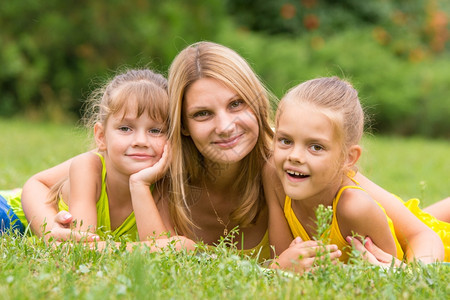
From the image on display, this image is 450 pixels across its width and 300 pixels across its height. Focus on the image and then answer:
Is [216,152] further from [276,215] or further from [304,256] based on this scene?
[304,256]

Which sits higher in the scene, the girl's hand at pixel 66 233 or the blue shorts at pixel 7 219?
the girl's hand at pixel 66 233

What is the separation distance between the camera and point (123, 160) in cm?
380

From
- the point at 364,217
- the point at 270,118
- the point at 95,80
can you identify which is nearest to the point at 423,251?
the point at 364,217

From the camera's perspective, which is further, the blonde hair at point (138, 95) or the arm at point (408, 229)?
the blonde hair at point (138, 95)

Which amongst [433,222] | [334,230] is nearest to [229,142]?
[334,230]

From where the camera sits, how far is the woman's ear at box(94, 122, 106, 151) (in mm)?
4023

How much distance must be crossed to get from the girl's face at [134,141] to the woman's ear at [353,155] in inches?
47.6

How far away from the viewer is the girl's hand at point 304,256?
9.18 feet

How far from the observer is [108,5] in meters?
13.2

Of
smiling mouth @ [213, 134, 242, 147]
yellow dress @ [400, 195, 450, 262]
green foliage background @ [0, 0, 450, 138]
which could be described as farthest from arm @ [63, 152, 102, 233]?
green foliage background @ [0, 0, 450, 138]

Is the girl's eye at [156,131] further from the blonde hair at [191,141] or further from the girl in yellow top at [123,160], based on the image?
the blonde hair at [191,141]

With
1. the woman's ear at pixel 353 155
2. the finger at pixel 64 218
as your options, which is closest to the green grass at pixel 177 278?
the finger at pixel 64 218

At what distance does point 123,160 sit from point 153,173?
255mm

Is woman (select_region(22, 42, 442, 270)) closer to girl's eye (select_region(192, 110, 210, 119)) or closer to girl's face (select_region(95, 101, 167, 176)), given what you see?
girl's eye (select_region(192, 110, 210, 119))
